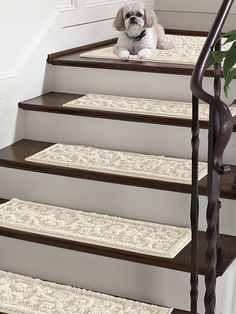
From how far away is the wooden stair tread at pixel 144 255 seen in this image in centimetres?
290

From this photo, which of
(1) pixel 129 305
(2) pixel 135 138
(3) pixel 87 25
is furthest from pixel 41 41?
(1) pixel 129 305

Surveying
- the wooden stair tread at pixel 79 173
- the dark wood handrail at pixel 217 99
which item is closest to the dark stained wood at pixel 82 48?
the wooden stair tread at pixel 79 173

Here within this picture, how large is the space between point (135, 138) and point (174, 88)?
43cm

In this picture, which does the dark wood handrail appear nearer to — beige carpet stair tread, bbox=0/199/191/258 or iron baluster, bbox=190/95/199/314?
iron baluster, bbox=190/95/199/314

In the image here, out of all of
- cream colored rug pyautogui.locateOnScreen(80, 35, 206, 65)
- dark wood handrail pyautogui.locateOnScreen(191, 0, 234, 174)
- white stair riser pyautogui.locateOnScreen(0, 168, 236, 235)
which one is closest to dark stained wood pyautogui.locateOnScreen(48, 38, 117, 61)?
cream colored rug pyautogui.locateOnScreen(80, 35, 206, 65)

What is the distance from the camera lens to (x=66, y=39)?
4418 mm

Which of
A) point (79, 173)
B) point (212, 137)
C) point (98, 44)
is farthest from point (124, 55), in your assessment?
point (212, 137)

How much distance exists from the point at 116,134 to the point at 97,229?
2.15 ft

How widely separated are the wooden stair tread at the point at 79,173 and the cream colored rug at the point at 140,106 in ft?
0.98

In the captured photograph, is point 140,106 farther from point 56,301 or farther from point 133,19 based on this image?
point 56,301

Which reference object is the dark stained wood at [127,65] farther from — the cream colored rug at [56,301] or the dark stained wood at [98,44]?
the cream colored rug at [56,301]

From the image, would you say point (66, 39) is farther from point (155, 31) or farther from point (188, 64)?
point (188, 64)

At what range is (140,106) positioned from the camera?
3773 millimetres

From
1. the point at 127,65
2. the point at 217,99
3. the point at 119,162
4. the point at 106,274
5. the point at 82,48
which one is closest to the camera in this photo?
the point at 217,99
